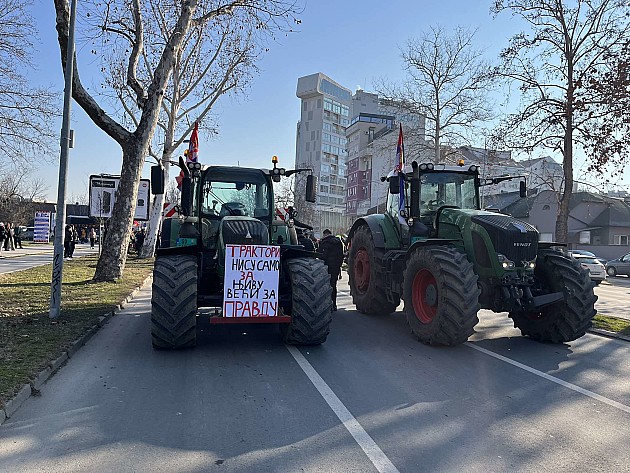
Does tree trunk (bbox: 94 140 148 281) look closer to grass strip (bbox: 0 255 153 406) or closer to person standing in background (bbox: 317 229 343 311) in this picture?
grass strip (bbox: 0 255 153 406)

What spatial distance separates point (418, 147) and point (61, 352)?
82.7 ft

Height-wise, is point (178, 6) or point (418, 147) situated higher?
point (178, 6)

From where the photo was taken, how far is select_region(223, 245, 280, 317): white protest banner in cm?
741

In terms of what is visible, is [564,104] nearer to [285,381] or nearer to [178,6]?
[285,381]

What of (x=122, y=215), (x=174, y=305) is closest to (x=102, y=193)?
(x=122, y=215)

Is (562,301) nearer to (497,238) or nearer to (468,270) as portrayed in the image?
(497,238)

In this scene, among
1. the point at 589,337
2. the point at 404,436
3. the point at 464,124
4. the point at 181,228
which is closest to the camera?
the point at 404,436

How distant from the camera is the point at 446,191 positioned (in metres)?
10.2

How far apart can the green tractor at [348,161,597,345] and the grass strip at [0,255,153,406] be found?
16.8ft

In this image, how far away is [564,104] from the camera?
13219mm

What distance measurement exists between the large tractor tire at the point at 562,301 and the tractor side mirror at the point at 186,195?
5.54 m

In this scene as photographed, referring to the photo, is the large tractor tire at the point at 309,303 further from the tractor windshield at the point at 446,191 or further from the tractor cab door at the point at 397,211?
the tractor windshield at the point at 446,191

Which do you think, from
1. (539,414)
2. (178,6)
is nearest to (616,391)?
(539,414)

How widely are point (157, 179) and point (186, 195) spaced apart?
1.70ft
